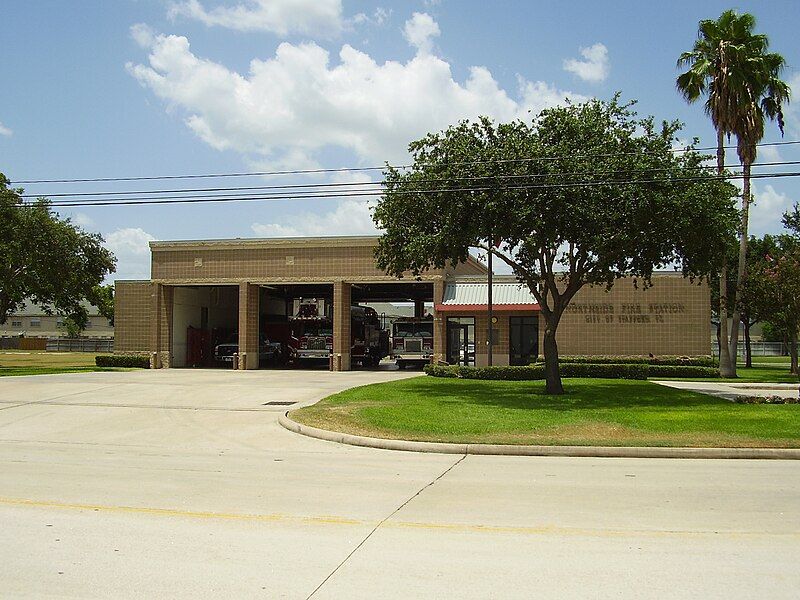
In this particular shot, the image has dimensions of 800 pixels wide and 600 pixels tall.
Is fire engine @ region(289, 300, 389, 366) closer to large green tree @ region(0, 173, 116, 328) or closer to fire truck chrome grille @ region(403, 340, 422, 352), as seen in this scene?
fire truck chrome grille @ region(403, 340, 422, 352)

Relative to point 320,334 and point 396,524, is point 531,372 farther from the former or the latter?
point 396,524

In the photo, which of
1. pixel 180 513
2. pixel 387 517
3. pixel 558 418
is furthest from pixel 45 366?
pixel 387 517

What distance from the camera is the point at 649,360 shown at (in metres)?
36.1

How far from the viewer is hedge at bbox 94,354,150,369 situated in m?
41.2

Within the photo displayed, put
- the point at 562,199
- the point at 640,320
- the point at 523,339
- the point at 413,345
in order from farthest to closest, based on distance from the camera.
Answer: the point at 413,345 < the point at 523,339 < the point at 640,320 < the point at 562,199

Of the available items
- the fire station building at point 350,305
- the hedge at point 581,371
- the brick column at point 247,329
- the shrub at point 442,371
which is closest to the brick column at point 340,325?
the fire station building at point 350,305

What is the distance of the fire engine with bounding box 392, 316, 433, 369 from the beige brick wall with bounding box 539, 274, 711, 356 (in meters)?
6.24

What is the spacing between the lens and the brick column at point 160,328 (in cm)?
4222

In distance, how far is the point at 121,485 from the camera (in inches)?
416

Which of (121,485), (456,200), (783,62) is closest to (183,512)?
(121,485)

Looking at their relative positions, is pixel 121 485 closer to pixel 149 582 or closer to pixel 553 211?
pixel 149 582

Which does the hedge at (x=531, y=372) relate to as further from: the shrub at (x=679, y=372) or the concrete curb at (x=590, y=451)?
the concrete curb at (x=590, y=451)

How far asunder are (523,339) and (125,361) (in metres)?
20.9

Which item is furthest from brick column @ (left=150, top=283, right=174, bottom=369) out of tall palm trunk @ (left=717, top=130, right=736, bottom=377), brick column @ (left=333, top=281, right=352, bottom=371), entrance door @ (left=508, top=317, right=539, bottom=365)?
tall palm trunk @ (left=717, top=130, right=736, bottom=377)
